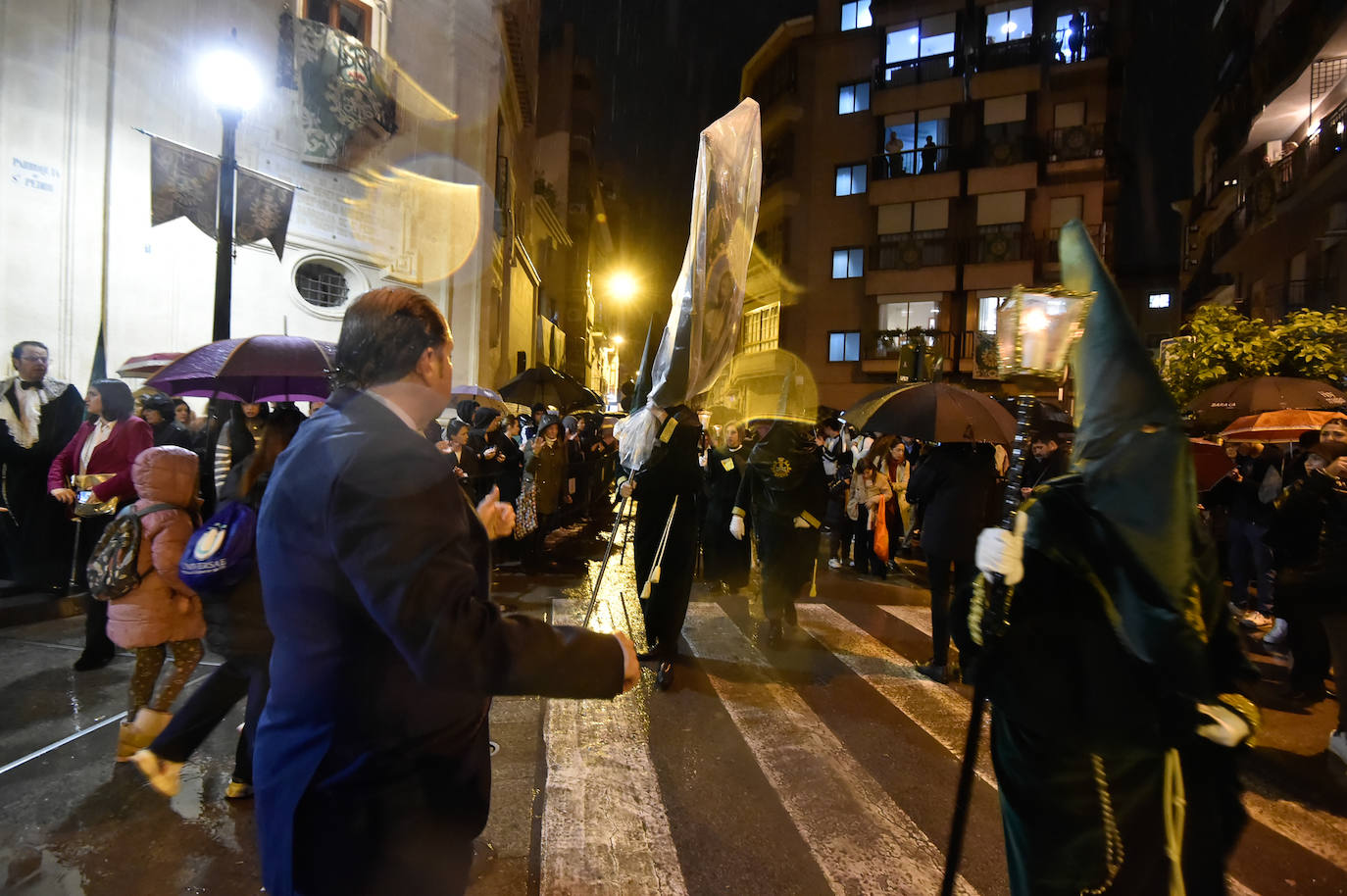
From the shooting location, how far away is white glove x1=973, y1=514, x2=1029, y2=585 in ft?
7.17

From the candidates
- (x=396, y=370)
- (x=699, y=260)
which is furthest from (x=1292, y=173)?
(x=396, y=370)

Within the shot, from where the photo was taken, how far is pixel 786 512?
6.77 m

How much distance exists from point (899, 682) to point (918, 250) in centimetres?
2809

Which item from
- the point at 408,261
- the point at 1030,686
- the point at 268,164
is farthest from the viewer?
the point at 408,261

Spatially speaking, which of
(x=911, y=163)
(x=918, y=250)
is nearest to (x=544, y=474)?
(x=918, y=250)

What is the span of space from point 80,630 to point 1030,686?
7.54 m

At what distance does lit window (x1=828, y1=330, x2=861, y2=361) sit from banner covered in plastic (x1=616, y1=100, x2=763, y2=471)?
28.1m

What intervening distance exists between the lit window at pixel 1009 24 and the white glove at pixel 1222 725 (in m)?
35.1

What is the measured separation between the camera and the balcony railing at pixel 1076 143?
95.5ft

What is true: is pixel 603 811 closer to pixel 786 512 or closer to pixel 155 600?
pixel 155 600

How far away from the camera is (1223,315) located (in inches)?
490

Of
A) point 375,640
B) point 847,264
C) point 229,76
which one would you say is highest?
point 847,264

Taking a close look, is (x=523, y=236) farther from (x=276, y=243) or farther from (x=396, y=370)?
(x=396, y=370)

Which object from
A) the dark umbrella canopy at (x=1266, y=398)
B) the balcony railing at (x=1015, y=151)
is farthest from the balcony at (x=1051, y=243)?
the dark umbrella canopy at (x=1266, y=398)
